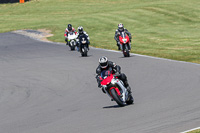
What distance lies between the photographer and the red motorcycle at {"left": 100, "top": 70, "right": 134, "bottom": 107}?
13.0m

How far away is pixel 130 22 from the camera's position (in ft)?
158

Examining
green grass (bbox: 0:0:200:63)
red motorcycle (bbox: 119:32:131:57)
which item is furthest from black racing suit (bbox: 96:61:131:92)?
red motorcycle (bbox: 119:32:131:57)

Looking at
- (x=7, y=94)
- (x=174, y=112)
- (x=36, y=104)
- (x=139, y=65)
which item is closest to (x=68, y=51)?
(x=139, y=65)

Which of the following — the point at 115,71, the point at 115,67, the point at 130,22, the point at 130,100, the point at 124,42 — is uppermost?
the point at 115,67

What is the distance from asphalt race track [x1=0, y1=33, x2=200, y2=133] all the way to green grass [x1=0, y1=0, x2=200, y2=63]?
169 inches

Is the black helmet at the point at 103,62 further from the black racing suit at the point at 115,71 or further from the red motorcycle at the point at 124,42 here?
the red motorcycle at the point at 124,42

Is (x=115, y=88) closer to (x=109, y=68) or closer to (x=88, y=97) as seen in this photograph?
(x=109, y=68)

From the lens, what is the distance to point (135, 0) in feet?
243

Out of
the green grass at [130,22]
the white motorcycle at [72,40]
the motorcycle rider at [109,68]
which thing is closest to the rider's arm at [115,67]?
the motorcycle rider at [109,68]

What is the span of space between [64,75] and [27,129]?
30.8 ft

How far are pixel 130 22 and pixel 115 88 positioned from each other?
117 ft

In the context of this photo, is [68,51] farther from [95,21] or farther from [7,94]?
[95,21]

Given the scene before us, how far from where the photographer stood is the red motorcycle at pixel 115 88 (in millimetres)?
12971

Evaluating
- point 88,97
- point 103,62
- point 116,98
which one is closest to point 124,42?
point 88,97
